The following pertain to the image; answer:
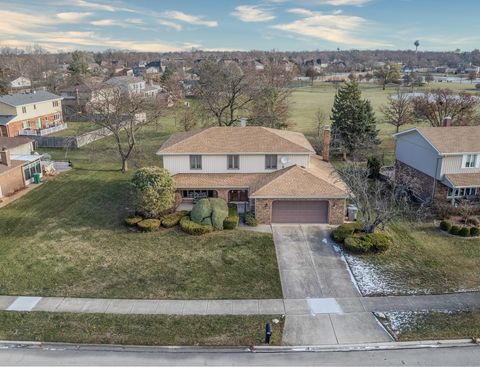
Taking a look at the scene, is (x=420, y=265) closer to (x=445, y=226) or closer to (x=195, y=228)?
(x=445, y=226)

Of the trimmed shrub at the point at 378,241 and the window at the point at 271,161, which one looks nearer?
the trimmed shrub at the point at 378,241

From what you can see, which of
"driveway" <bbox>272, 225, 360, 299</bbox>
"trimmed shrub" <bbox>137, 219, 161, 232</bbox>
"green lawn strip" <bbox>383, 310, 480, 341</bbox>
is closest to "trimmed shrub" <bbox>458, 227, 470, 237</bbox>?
"driveway" <bbox>272, 225, 360, 299</bbox>

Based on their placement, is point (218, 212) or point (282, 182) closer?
point (218, 212)

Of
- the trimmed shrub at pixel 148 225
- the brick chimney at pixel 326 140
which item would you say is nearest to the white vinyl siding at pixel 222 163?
the brick chimney at pixel 326 140

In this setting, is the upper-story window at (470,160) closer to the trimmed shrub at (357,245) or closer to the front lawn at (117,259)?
the trimmed shrub at (357,245)

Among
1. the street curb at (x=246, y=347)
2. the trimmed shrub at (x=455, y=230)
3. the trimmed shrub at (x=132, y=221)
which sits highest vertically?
the trimmed shrub at (x=132, y=221)

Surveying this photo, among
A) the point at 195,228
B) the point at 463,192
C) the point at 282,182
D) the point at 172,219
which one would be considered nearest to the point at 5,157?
the point at 172,219

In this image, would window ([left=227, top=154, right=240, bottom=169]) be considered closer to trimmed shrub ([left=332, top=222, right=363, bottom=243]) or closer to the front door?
the front door
